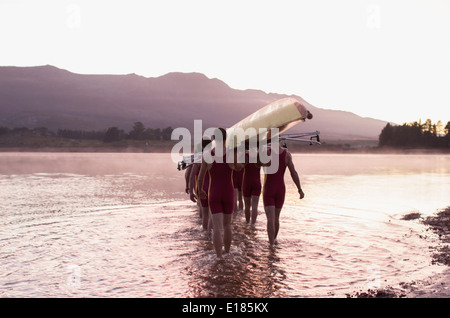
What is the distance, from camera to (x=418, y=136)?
102938 millimetres

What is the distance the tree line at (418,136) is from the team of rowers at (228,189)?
101m

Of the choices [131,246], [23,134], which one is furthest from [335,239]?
[23,134]

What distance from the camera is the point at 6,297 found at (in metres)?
5.72

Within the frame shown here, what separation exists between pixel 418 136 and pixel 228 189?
107087mm

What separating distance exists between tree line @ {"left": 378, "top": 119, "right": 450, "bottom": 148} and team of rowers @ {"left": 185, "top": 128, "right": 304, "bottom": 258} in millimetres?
100832

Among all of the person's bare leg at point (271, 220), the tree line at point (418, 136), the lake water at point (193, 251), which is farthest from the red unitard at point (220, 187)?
the tree line at point (418, 136)

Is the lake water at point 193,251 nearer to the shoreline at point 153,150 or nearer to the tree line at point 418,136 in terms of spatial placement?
the shoreline at point 153,150

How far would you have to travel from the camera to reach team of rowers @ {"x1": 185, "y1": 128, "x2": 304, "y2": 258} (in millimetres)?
7459

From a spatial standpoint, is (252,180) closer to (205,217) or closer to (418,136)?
(205,217)

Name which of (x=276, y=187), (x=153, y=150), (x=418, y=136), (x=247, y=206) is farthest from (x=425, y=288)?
(x=418, y=136)

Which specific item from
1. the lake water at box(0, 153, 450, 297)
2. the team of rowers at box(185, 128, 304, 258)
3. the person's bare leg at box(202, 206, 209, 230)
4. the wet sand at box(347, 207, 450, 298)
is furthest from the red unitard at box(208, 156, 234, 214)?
the wet sand at box(347, 207, 450, 298)

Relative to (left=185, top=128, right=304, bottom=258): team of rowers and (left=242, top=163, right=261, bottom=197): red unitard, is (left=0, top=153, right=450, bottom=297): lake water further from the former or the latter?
(left=242, top=163, right=261, bottom=197): red unitard
